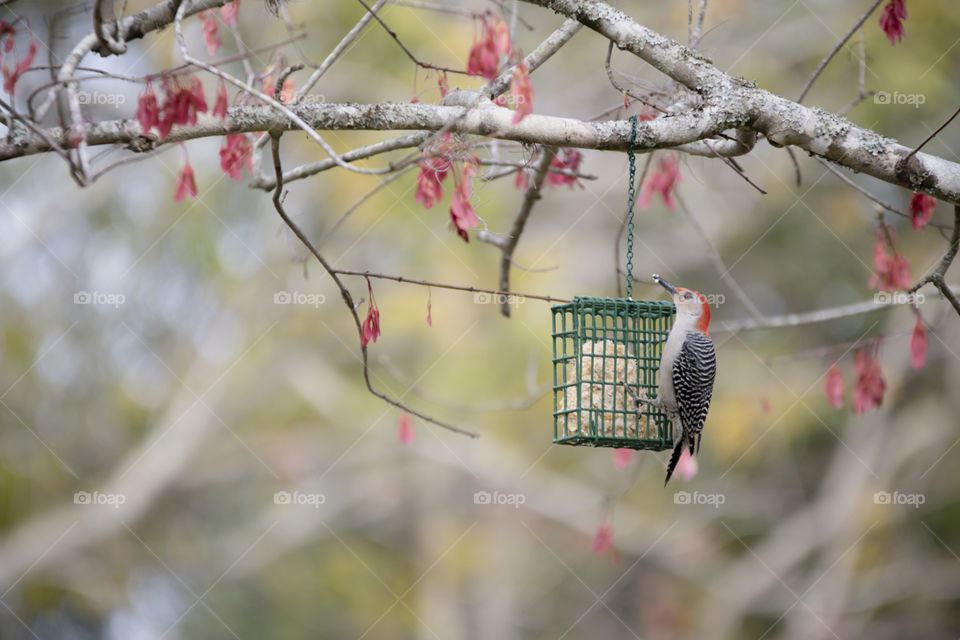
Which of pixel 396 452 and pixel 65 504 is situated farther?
pixel 396 452

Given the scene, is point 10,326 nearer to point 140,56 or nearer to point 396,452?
point 140,56

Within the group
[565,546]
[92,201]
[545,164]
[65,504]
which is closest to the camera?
Answer: [545,164]

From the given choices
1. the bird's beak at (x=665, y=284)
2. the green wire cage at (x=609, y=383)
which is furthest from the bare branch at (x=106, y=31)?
the bird's beak at (x=665, y=284)

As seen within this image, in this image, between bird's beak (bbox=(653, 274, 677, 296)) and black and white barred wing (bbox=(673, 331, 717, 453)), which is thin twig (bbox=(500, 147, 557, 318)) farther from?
black and white barred wing (bbox=(673, 331, 717, 453))

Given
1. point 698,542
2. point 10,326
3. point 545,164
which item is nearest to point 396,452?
point 698,542

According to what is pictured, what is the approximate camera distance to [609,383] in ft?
17.5

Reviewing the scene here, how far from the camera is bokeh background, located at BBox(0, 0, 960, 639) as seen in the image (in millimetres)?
11844

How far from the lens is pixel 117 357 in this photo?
1270 cm

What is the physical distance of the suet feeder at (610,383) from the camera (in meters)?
5.20

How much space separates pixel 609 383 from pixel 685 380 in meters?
0.37

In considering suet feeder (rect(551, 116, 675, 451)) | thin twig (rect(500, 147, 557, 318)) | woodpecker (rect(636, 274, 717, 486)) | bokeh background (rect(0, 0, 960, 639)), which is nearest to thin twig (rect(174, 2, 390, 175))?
thin twig (rect(500, 147, 557, 318))

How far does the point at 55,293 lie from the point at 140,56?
2.82 meters

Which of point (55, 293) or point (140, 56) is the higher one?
point (140, 56)

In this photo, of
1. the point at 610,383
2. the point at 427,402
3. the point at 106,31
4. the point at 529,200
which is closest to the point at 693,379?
the point at 610,383
